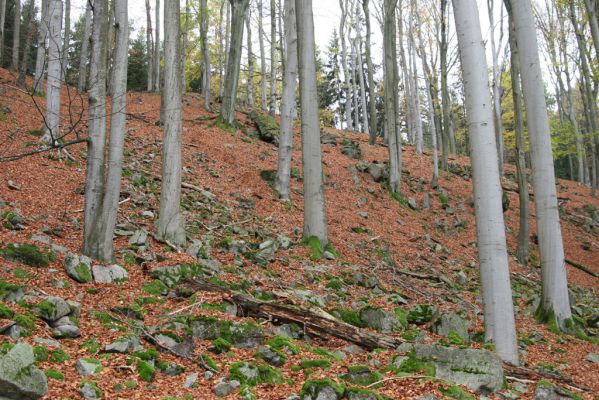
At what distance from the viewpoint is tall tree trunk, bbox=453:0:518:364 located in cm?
538

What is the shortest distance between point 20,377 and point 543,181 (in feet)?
24.6

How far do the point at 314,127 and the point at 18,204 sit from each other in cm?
527

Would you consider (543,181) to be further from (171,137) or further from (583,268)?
(583,268)

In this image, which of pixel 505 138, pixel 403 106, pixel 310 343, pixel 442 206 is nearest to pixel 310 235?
pixel 310 343

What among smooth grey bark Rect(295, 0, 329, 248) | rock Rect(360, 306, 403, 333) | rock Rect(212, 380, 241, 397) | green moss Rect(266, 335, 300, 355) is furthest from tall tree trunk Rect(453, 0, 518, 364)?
smooth grey bark Rect(295, 0, 329, 248)

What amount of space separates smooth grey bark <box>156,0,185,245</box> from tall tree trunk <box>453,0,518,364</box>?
4.41 m

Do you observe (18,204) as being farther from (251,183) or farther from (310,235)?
(251,183)

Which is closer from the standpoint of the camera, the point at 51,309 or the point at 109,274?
the point at 51,309

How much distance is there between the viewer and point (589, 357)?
6.54 meters

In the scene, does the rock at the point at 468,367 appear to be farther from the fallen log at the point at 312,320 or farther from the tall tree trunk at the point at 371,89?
the tall tree trunk at the point at 371,89

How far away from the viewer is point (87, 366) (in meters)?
3.65

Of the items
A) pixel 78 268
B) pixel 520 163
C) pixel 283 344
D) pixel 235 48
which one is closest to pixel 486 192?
pixel 283 344

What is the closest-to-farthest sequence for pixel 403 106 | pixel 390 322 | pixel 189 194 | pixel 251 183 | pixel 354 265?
1. pixel 390 322
2. pixel 354 265
3. pixel 189 194
4. pixel 251 183
5. pixel 403 106

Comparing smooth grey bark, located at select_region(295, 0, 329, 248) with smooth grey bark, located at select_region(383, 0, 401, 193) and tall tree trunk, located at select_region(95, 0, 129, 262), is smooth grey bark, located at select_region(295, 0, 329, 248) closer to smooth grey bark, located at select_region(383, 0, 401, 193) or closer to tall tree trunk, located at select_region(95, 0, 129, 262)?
tall tree trunk, located at select_region(95, 0, 129, 262)
